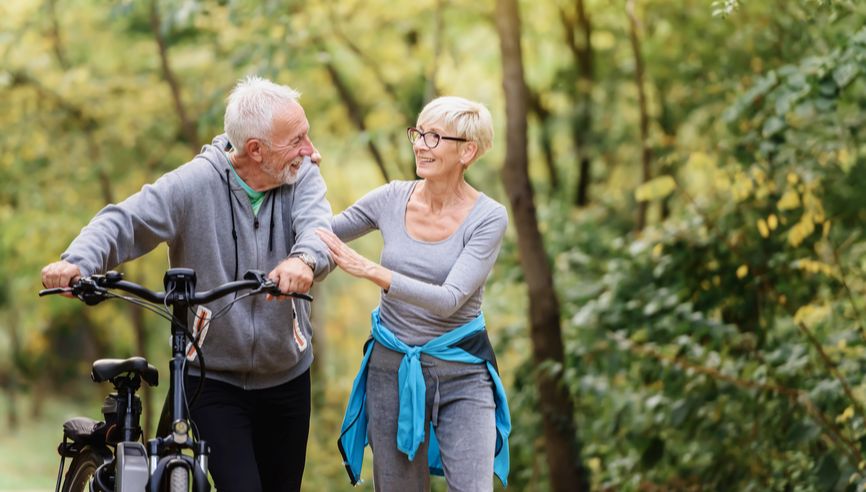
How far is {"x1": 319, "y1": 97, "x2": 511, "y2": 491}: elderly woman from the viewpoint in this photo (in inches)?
173

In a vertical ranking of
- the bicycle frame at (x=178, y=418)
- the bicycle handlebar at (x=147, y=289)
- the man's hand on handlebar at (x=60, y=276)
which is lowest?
the bicycle frame at (x=178, y=418)

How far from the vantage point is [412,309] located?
446 centimetres

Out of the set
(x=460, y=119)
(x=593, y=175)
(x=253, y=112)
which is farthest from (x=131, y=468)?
(x=593, y=175)

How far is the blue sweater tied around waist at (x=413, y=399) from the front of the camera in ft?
14.3

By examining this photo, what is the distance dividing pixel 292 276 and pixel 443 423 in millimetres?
1056

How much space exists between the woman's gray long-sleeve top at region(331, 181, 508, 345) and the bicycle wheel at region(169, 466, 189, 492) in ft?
3.30

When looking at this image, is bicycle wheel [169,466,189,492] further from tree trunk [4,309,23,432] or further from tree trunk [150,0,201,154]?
tree trunk [4,309,23,432]

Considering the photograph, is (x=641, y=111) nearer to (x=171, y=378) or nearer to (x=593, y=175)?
(x=593, y=175)

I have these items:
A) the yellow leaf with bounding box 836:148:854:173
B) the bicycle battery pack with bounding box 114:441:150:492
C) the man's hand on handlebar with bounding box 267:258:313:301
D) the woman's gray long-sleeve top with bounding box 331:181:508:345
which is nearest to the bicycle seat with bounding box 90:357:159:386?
the bicycle battery pack with bounding box 114:441:150:492

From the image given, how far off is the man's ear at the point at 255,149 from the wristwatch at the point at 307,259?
405 millimetres

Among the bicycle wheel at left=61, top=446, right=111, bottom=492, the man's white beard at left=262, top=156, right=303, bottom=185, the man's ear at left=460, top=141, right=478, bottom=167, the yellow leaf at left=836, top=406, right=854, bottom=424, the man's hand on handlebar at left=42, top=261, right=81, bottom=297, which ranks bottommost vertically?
the yellow leaf at left=836, top=406, right=854, bottom=424

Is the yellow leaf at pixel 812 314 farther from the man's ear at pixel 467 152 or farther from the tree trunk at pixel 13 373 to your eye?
the tree trunk at pixel 13 373

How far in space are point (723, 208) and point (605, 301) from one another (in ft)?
3.57

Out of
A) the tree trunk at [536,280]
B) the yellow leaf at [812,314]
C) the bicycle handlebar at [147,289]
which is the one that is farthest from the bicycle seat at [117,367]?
the tree trunk at [536,280]
